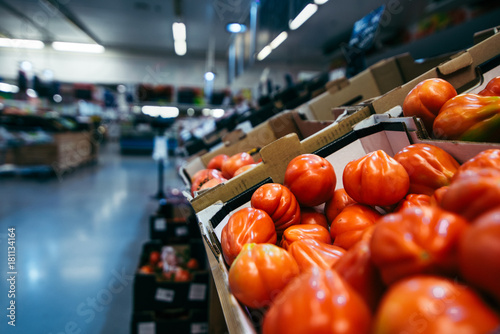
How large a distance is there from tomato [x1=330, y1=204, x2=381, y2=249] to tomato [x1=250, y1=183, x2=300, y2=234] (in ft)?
0.50

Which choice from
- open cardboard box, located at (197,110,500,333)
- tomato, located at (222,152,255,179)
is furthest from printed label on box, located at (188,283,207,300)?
open cardboard box, located at (197,110,500,333)

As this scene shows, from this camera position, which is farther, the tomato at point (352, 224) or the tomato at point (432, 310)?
the tomato at point (352, 224)

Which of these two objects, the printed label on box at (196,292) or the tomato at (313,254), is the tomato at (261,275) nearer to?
the tomato at (313,254)

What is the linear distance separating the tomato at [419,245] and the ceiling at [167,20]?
18.4 ft

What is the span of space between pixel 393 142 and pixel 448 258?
776 mm

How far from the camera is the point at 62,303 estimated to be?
2.33 meters

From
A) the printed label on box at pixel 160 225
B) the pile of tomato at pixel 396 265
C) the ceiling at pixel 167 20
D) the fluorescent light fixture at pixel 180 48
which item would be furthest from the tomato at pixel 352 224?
the fluorescent light fixture at pixel 180 48

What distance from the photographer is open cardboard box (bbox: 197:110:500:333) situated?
77cm

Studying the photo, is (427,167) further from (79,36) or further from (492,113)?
(79,36)

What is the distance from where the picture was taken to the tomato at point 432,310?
1.01 ft

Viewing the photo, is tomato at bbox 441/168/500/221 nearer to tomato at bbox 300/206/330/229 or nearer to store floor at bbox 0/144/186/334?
tomato at bbox 300/206/330/229

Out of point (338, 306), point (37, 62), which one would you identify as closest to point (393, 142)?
point (338, 306)

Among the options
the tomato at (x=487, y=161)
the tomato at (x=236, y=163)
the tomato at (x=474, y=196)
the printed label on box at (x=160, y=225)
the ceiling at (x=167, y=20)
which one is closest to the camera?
the tomato at (x=474, y=196)

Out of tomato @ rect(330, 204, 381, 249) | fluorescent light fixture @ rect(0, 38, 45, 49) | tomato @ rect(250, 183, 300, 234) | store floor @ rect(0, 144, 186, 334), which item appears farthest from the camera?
fluorescent light fixture @ rect(0, 38, 45, 49)
